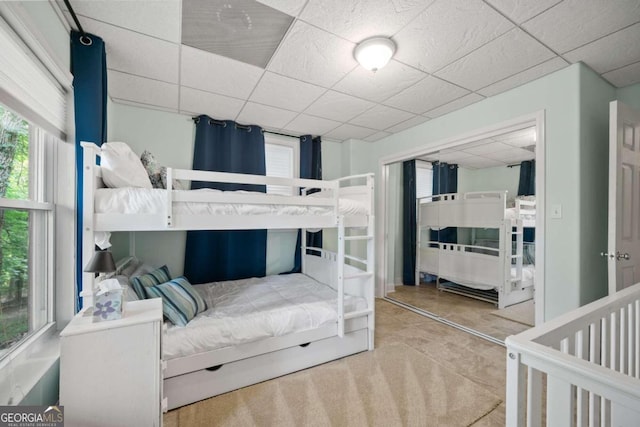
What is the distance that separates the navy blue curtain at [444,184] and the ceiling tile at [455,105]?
81.0 inches

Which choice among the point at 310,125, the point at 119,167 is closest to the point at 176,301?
the point at 119,167

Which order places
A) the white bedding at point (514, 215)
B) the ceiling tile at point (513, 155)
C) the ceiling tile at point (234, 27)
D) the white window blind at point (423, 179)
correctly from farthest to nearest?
the white window blind at point (423, 179)
the ceiling tile at point (513, 155)
the white bedding at point (514, 215)
the ceiling tile at point (234, 27)

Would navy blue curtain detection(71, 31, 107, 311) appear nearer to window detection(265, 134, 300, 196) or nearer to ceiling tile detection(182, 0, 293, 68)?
ceiling tile detection(182, 0, 293, 68)

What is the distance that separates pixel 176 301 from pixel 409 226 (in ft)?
12.1

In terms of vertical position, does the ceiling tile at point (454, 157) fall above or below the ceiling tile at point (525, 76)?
below

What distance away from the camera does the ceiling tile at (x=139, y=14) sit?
55.4 inches

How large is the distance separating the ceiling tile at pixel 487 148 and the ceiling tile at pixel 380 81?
2103 mm

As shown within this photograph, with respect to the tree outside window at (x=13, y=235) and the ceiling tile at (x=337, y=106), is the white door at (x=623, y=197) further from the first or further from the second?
the tree outside window at (x=13, y=235)

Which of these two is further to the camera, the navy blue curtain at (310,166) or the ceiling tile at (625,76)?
the navy blue curtain at (310,166)

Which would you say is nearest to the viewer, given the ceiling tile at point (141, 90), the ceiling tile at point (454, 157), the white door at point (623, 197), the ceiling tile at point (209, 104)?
the white door at point (623, 197)

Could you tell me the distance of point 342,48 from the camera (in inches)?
69.5

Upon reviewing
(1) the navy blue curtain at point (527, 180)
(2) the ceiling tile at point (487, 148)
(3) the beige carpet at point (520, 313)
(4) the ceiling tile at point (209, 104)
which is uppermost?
(4) the ceiling tile at point (209, 104)

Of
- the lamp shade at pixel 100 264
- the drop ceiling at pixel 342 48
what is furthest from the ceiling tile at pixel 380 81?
the lamp shade at pixel 100 264

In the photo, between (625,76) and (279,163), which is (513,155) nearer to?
(625,76)
